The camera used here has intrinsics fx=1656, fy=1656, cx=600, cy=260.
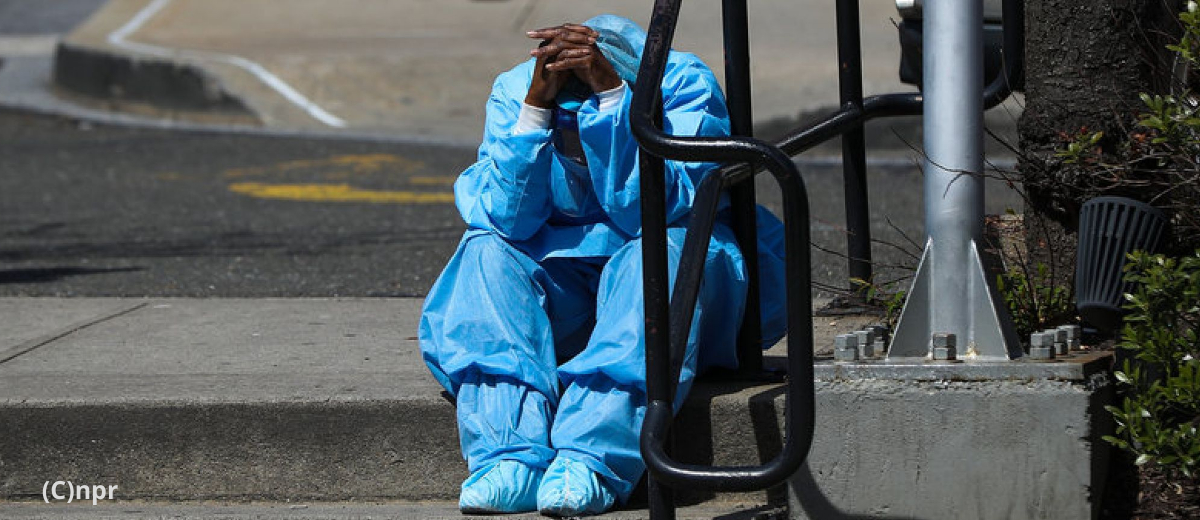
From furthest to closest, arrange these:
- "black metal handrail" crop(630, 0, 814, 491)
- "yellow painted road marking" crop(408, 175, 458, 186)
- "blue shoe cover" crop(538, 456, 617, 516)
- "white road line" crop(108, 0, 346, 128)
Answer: "white road line" crop(108, 0, 346, 128), "yellow painted road marking" crop(408, 175, 458, 186), "blue shoe cover" crop(538, 456, 617, 516), "black metal handrail" crop(630, 0, 814, 491)

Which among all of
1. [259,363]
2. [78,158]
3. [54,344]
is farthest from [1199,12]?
[78,158]

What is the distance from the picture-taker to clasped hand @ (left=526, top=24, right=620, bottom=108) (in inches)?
133

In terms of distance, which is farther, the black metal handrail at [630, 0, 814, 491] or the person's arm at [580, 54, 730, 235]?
the person's arm at [580, 54, 730, 235]

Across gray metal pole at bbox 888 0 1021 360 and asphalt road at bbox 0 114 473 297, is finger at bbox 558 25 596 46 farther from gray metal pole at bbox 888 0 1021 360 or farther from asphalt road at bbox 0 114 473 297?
asphalt road at bbox 0 114 473 297

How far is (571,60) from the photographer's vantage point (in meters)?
3.39

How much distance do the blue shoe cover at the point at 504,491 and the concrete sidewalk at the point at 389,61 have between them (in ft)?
21.7

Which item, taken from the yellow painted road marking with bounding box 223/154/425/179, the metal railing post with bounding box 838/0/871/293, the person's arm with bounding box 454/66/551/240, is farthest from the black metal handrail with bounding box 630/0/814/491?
the yellow painted road marking with bounding box 223/154/425/179

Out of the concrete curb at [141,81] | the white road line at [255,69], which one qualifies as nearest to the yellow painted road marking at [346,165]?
the white road line at [255,69]

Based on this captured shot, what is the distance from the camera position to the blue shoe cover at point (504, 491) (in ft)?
10.6

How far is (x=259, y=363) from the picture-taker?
390 centimetres

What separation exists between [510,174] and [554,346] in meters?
0.40

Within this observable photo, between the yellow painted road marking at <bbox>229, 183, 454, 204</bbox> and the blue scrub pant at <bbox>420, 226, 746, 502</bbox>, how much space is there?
404 centimetres

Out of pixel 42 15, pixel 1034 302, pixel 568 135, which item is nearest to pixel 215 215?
pixel 568 135

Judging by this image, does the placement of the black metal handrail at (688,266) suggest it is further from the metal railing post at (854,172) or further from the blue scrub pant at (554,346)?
the metal railing post at (854,172)
